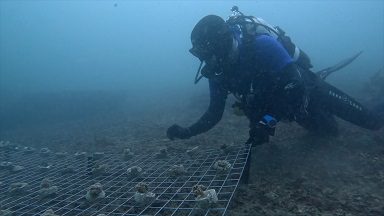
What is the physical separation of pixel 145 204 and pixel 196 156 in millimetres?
1839

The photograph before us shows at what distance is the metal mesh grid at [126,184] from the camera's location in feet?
12.0

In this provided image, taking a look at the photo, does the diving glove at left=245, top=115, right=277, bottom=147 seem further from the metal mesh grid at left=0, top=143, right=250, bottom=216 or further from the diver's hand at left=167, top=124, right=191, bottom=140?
the diver's hand at left=167, top=124, right=191, bottom=140

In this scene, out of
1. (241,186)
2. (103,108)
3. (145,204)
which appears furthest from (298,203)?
(103,108)

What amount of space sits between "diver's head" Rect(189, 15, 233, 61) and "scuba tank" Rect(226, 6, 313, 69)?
45 centimetres

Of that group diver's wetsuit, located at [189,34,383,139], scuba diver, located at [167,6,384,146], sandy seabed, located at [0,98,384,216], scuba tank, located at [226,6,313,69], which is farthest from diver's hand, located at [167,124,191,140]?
scuba tank, located at [226,6,313,69]

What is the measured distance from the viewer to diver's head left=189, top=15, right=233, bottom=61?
15.4 ft

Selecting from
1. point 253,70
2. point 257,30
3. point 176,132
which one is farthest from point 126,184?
point 257,30

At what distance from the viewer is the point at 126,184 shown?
4535 mm

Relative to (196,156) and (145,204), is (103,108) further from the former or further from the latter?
(145,204)

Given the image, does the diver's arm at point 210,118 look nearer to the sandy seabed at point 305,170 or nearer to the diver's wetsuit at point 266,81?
the diver's wetsuit at point 266,81

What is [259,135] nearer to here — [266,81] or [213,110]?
[266,81]

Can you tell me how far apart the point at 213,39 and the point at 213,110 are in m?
1.56

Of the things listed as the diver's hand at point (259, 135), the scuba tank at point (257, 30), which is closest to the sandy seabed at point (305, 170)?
the diver's hand at point (259, 135)

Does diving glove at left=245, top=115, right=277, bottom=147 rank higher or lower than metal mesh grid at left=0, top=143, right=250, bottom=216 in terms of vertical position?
higher
